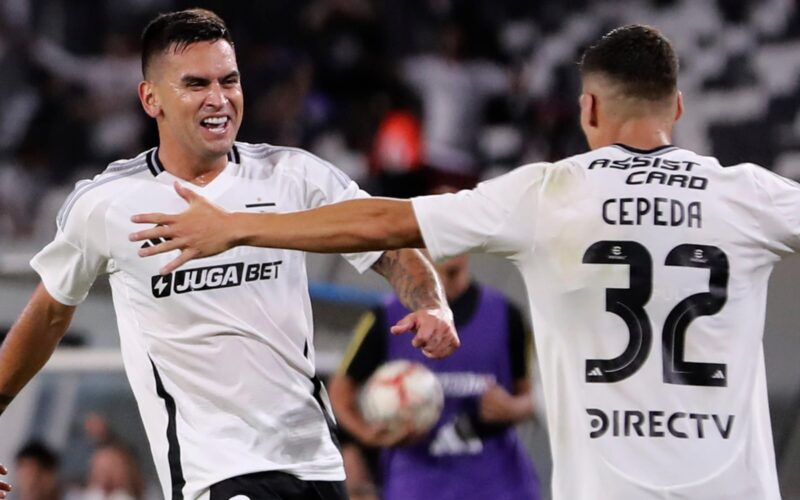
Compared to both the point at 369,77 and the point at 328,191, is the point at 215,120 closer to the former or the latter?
the point at 328,191

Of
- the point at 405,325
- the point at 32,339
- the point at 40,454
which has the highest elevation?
the point at 405,325

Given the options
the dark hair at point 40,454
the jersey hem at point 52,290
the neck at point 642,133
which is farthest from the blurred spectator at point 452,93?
the neck at point 642,133

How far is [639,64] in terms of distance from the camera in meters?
4.43

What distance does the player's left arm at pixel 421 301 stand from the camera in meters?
4.57

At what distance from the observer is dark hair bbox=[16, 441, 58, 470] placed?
8.82 m

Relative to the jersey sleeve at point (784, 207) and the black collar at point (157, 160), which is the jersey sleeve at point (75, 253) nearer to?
the black collar at point (157, 160)

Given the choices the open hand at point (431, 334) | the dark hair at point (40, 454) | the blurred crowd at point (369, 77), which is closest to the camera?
the open hand at point (431, 334)

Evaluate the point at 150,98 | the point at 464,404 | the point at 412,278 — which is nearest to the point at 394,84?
the point at 464,404

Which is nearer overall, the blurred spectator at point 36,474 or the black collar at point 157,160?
the black collar at point 157,160

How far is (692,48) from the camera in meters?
13.0

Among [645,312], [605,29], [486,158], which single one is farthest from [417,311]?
[605,29]

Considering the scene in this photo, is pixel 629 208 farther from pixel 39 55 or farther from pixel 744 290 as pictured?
pixel 39 55

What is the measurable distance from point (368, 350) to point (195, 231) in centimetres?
301

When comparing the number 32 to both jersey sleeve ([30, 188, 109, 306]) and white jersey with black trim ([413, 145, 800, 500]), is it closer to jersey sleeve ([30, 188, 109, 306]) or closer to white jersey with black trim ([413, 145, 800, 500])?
white jersey with black trim ([413, 145, 800, 500])
